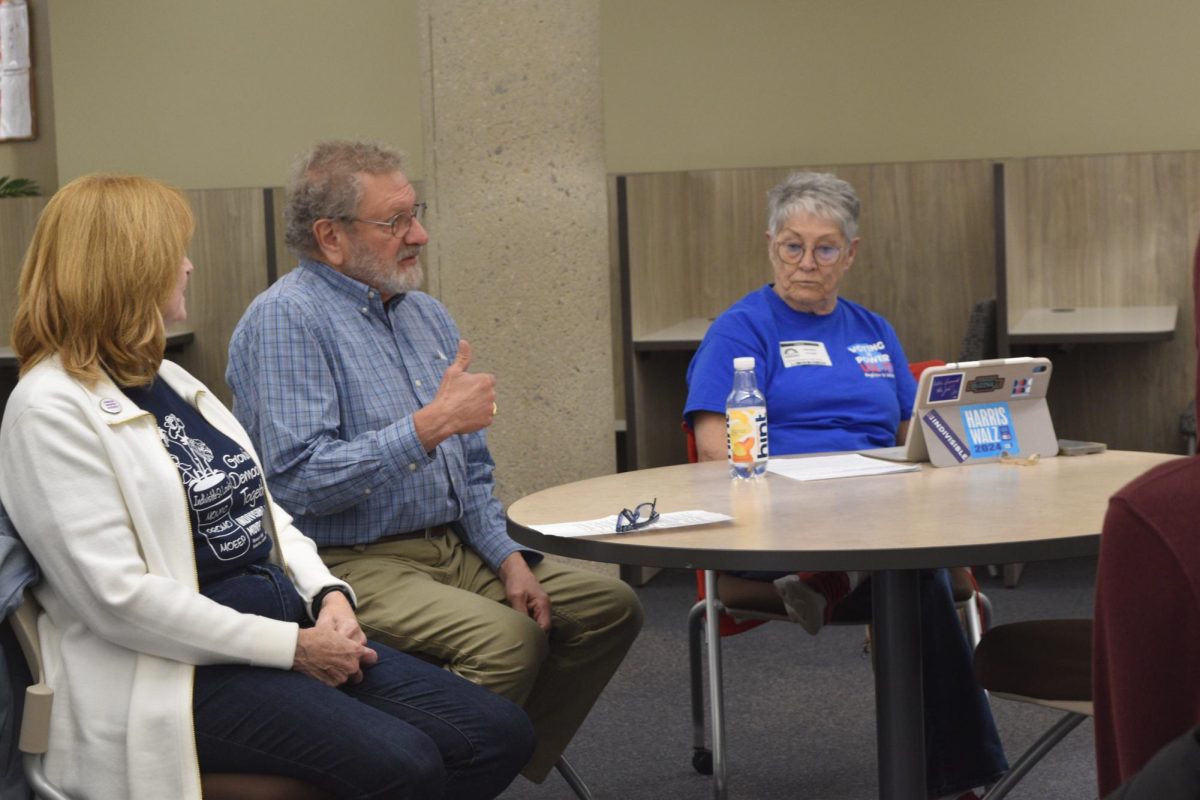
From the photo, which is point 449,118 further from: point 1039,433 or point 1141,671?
point 1141,671

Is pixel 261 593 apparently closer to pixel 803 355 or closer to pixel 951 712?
pixel 951 712

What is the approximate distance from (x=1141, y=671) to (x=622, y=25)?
5637 mm

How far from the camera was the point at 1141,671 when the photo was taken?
1068 mm

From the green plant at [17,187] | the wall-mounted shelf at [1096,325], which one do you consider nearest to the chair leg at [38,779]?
the wall-mounted shelf at [1096,325]

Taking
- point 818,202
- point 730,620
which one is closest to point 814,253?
point 818,202

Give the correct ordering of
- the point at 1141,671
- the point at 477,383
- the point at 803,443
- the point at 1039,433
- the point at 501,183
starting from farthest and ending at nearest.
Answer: the point at 501,183
the point at 803,443
the point at 1039,433
the point at 477,383
the point at 1141,671

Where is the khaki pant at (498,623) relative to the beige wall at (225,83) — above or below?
below

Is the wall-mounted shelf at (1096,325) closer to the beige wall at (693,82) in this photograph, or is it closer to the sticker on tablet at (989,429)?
the beige wall at (693,82)

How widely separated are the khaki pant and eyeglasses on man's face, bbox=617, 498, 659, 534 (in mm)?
383

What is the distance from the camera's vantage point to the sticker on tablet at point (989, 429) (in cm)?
254

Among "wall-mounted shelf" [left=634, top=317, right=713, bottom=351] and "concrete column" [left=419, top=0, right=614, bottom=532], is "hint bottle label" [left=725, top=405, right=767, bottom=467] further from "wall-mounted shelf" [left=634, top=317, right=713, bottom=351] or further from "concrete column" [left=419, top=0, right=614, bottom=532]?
"wall-mounted shelf" [left=634, top=317, right=713, bottom=351]

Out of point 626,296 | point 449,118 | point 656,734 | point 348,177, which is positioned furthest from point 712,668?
point 626,296

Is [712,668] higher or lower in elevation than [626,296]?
lower

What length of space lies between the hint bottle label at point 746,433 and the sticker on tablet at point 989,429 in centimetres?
35
